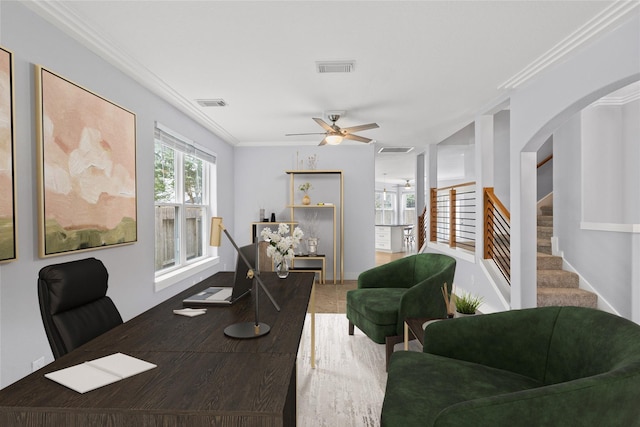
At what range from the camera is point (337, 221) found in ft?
21.4

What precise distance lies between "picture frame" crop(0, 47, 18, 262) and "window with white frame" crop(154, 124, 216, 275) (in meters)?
1.86

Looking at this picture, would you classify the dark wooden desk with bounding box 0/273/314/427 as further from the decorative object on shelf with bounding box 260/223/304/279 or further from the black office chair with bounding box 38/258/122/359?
the decorative object on shelf with bounding box 260/223/304/279

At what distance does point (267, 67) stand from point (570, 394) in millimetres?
3043

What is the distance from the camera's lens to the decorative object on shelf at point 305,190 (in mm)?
6148

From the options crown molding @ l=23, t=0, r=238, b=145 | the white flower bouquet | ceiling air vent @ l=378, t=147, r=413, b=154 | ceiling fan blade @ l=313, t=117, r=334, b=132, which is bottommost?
the white flower bouquet

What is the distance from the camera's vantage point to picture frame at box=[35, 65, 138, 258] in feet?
7.48

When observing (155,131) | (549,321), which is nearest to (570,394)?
(549,321)

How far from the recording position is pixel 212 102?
420 centimetres

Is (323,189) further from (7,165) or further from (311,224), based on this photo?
(7,165)

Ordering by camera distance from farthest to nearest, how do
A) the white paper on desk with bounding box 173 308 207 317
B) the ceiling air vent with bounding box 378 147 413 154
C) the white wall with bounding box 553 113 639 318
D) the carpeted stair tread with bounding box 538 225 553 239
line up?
1. the ceiling air vent with bounding box 378 147 413 154
2. the carpeted stair tread with bounding box 538 225 553 239
3. the white wall with bounding box 553 113 639 318
4. the white paper on desk with bounding box 173 308 207 317

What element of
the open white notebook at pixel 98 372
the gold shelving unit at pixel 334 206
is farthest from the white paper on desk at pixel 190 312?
the gold shelving unit at pixel 334 206

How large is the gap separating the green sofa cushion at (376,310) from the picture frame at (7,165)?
7.81 feet

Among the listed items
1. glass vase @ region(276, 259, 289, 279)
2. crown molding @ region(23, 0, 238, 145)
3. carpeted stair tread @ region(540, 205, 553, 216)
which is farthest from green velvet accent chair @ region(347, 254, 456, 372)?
carpeted stair tread @ region(540, 205, 553, 216)

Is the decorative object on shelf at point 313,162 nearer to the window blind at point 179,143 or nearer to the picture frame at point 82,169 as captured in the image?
the window blind at point 179,143
